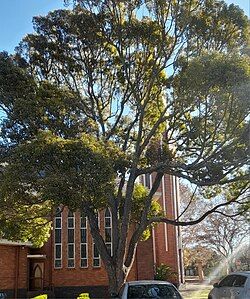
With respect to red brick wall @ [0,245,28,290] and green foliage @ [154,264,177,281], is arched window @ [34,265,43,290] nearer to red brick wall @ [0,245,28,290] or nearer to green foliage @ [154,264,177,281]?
red brick wall @ [0,245,28,290]

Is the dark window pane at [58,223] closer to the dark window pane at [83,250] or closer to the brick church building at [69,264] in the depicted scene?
the brick church building at [69,264]

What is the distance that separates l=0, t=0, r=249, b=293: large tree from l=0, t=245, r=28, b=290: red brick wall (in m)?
7.58

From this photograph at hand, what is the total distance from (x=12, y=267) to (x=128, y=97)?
11015 millimetres

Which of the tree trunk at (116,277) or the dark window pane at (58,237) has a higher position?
the dark window pane at (58,237)

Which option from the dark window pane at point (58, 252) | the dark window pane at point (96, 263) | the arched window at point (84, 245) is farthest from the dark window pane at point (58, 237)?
the dark window pane at point (96, 263)

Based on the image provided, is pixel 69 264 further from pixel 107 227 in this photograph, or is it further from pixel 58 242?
pixel 107 227

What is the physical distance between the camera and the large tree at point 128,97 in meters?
14.0

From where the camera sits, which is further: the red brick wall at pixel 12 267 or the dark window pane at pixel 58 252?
the dark window pane at pixel 58 252

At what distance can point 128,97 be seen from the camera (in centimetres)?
1830

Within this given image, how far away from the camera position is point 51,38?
17578mm

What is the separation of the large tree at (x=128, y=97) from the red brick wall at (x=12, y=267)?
7583mm

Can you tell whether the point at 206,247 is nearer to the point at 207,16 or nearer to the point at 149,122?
the point at 149,122

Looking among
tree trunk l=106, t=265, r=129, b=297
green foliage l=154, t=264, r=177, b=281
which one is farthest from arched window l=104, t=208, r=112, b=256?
tree trunk l=106, t=265, r=129, b=297

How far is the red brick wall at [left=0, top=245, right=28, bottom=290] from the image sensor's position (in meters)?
22.7
